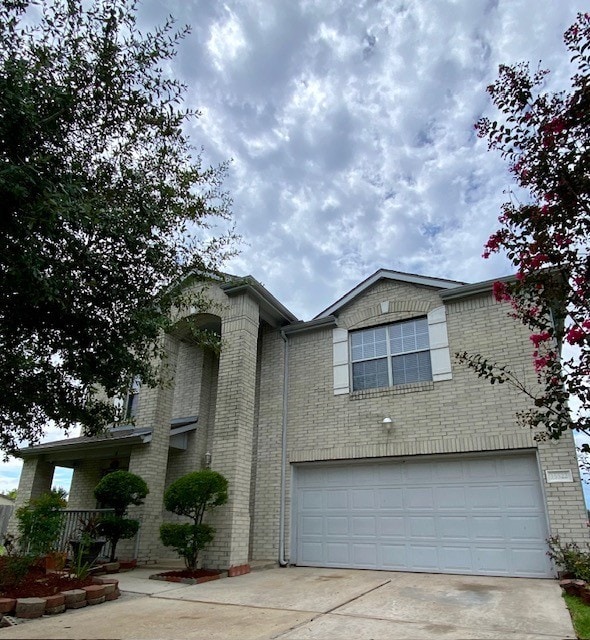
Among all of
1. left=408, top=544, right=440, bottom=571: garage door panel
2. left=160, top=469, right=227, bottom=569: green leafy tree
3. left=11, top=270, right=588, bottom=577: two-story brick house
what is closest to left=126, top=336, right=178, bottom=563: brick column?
left=11, top=270, right=588, bottom=577: two-story brick house

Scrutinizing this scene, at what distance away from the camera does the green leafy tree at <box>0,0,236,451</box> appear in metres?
4.80

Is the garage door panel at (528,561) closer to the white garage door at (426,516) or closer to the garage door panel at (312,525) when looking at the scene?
the white garage door at (426,516)

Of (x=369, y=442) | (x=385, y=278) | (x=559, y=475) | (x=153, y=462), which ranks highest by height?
(x=385, y=278)

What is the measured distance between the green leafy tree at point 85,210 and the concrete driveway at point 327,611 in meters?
2.76

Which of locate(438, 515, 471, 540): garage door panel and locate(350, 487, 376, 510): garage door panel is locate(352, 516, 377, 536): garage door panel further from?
locate(438, 515, 471, 540): garage door panel

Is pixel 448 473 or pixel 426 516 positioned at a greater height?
pixel 448 473

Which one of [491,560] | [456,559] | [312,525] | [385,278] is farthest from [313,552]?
[385,278]

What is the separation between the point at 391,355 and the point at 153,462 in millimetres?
6464

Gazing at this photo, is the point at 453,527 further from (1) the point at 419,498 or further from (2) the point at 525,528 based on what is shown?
(2) the point at 525,528

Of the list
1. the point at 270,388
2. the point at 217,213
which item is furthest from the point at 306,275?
the point at 217,213

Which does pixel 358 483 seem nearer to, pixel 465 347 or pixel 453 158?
pixel 465 347

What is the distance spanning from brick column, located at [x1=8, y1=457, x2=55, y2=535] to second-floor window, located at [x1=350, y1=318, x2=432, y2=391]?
1063cm

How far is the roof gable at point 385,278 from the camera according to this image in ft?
35.7

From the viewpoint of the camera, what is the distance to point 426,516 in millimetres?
9594
